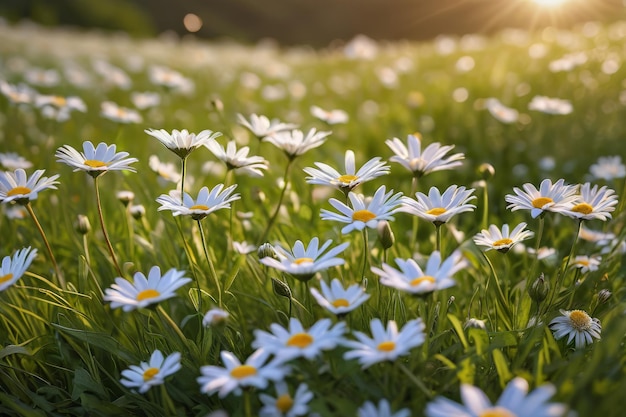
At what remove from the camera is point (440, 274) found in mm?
1110

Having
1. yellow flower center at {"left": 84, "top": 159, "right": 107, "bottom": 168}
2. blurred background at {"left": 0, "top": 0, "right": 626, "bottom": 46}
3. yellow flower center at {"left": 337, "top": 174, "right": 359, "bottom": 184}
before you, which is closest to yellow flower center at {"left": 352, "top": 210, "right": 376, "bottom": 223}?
yellow flower center at {"left": 337, "top": 174, "right": 359, "bottom": 184}

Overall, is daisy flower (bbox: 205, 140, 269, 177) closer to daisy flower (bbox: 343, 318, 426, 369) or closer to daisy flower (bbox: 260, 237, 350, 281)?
daisy flower (bbox: 260, 237, 350, 281)

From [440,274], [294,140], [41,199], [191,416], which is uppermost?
[294,140]

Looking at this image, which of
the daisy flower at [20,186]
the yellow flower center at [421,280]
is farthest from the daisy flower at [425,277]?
the daisy flower at [20,186]

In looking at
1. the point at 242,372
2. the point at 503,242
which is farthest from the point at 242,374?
the point at 503,242

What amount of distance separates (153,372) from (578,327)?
3.01ft

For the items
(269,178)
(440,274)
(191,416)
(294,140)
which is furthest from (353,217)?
(269,178)

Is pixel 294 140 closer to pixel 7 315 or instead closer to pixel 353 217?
pixel 353 217

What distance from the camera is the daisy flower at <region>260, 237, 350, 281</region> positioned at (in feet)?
3.79

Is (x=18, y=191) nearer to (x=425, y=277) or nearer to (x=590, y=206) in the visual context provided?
(x=425, y=277)

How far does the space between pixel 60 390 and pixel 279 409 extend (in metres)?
0.67

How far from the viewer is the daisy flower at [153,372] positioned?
1124 mm

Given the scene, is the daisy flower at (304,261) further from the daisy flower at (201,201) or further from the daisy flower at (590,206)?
the daisy flower at (590,206)

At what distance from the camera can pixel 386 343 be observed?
105 cm
